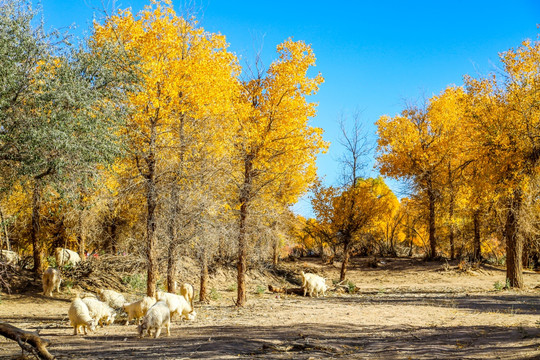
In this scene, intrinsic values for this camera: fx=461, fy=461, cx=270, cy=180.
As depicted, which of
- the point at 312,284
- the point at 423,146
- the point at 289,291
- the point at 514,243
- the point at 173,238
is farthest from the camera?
the point at 423,146

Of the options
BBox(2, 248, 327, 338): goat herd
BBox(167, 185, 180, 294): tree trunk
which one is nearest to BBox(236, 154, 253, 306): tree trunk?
BBox(2, 248, 327, 338): goat herd

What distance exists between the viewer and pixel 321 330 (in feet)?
35.8

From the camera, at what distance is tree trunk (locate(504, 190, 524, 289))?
63.2 feet

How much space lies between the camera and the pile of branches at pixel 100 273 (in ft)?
59.8

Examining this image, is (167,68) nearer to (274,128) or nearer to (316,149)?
(274,128)

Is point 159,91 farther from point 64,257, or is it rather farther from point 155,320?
point 64,257

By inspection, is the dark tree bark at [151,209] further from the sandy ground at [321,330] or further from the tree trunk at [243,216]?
the tree trunk at [243,216]

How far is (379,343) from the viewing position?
9.52 m

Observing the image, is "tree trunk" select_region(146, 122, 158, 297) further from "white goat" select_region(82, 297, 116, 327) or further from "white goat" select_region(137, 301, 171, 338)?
"white goat" select_region(137, 301, 171, 338)

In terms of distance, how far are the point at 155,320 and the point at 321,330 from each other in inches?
Result: 151

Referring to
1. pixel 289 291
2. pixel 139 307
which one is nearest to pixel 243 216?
pixel 139 307

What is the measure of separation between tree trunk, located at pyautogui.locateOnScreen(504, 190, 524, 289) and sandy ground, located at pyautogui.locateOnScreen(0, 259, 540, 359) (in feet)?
3.12

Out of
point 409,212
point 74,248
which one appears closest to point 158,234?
point 74,248

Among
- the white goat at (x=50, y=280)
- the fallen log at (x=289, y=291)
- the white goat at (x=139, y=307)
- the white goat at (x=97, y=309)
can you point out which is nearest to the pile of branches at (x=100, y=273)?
the white goat at (x=50, y=280)
